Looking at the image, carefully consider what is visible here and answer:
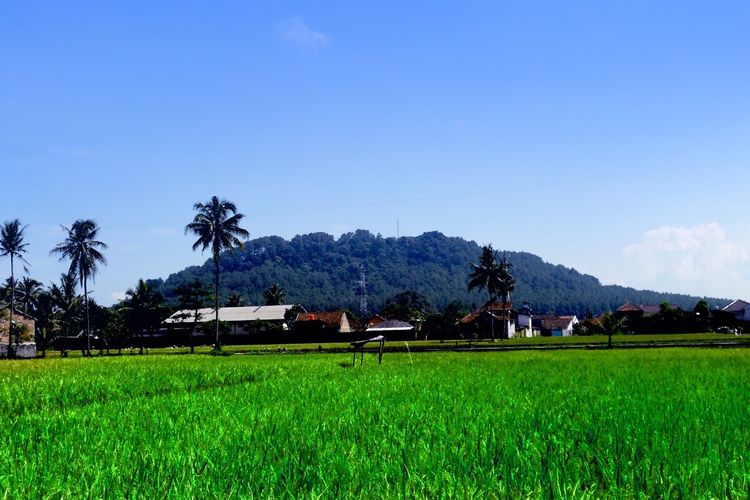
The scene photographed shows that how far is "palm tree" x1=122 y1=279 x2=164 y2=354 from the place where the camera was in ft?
303

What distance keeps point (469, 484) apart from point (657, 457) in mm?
1669

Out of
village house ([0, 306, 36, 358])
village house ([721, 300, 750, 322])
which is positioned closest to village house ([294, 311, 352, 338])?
village house ([0, 306, 36, 358])

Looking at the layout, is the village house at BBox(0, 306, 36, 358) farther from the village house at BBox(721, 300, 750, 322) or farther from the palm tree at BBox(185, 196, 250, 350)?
the village house at BBox(721, 300, 750, 322)

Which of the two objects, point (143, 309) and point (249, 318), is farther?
point (249, 318)

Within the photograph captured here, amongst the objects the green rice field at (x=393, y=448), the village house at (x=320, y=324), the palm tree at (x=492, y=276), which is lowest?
the village house at (x=320, y=324)

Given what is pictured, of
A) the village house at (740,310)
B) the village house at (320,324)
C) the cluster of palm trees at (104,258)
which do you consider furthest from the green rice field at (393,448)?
the village house at (740,310)

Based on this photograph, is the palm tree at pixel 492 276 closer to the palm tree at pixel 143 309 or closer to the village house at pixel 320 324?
the village house at pixel 320 324

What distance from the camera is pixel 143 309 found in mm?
92375

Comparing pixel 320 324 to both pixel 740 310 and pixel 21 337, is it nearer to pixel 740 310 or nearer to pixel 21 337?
pixel 21 337

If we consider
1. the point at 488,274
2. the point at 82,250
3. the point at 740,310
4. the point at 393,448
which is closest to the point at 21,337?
the point at 82,250

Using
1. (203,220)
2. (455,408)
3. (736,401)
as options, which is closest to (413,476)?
(455,408)

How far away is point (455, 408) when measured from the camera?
7594 mm

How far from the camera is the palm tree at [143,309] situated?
92.2 metres

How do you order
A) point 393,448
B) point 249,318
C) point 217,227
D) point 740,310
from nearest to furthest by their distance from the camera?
point 393,448 < point 217,227 < point 249,318 < point 740,310
